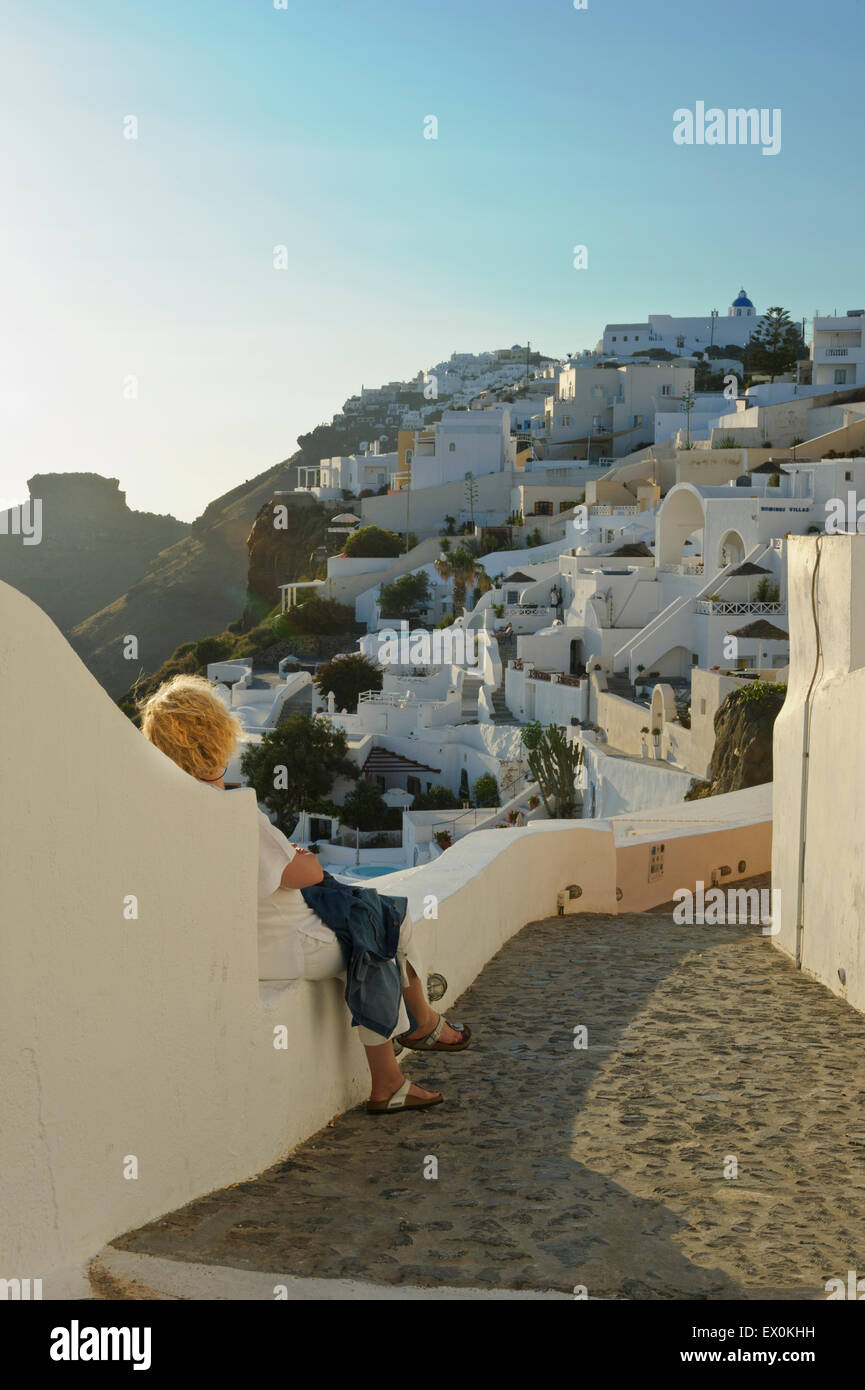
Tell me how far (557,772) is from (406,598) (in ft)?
93.8

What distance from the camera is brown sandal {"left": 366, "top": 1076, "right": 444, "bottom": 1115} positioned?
4039mm

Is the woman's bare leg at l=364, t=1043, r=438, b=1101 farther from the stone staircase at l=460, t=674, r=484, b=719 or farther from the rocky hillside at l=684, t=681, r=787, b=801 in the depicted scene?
the stone staircase at l=460, t=674, r=484, b=719

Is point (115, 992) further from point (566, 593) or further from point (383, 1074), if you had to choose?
point (566, 593)

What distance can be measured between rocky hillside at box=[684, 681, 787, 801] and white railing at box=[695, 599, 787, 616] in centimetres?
745

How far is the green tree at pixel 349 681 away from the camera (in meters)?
43.2

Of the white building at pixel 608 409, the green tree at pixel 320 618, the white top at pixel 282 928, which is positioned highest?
the white building at pixel 608 409

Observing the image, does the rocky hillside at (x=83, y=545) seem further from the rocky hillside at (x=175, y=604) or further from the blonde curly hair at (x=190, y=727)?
the blonde curly hair at (x=190, y=727)

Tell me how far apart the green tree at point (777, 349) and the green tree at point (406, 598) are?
24.6m

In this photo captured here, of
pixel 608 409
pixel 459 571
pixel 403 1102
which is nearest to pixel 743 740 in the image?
pixel 403 1102

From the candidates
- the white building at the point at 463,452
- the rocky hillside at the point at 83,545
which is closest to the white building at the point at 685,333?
the white building at the point at 463,452

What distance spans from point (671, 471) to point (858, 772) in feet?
156

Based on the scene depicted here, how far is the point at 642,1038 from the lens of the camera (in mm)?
5047

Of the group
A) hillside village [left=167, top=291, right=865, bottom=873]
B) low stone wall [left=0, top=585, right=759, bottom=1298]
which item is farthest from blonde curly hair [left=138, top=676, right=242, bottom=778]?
hillside village [left=167, top=291, right=865, bottom=873]
